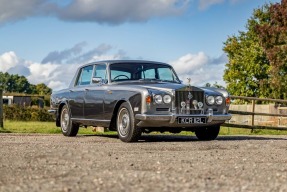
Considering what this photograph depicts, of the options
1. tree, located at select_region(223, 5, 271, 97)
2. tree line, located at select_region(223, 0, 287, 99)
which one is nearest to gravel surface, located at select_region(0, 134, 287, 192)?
tree line, located at select_region(223, 0, 287, 99)

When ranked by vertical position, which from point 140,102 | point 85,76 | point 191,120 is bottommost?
point 191,120

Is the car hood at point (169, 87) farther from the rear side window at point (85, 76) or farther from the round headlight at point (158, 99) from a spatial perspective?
the rear side window at point (85, 76)

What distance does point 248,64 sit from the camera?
50.2 meters

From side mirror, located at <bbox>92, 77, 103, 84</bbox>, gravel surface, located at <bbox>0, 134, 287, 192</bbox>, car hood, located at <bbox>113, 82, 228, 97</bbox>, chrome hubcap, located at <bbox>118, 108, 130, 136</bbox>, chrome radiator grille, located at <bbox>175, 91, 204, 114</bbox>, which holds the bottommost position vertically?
gravel surface, located at <bbox>0, 134, 287, 192</bbox>

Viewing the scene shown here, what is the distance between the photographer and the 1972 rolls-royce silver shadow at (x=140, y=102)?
10398 millimetres

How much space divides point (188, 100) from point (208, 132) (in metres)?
1.28

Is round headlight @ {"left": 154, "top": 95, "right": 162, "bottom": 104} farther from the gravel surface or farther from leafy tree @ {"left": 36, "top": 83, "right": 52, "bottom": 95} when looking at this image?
leafy tree @ {"left": 36, "top": 83, "right": 52, "bottom": 95}

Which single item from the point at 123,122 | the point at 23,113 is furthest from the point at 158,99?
the point at 23,113

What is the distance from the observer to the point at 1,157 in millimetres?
7445

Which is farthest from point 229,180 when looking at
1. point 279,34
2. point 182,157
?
point 279,34

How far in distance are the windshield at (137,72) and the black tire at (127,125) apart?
1.03 m

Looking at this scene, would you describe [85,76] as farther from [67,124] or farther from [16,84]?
[16,84]

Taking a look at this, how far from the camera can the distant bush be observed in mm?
33906

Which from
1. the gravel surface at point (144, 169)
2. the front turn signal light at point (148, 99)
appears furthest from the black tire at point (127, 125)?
the gravel surface at point (144, 169)
